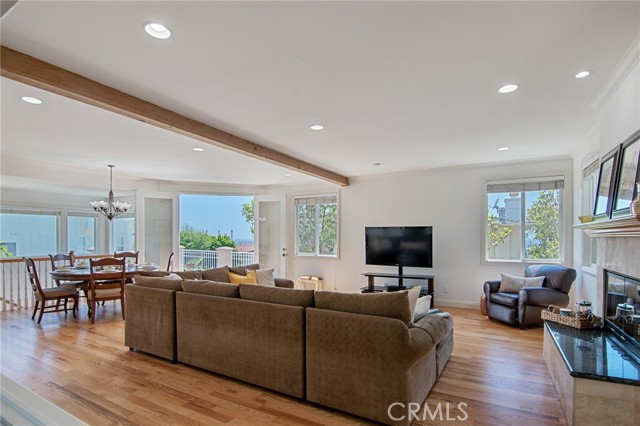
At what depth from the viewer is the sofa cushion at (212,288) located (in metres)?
3.22

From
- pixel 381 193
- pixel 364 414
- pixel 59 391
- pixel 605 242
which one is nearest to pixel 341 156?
pixel 381 193

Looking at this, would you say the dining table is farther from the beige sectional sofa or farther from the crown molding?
the crown molding

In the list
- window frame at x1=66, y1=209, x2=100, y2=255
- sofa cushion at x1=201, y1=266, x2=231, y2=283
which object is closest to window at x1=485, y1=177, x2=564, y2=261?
sofa cushion at x1=201, y1=266, x2=231, y2=283

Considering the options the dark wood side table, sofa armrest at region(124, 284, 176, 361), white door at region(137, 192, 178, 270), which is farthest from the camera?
white door at region(137, 192, 178, 270)

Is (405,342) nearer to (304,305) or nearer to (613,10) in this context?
(304,305)

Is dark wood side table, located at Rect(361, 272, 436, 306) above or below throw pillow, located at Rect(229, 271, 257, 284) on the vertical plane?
below

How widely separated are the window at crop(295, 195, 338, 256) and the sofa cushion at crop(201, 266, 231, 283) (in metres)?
3.12

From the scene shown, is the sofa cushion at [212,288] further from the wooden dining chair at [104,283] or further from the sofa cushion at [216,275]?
the wooden dining chair at [104,283]

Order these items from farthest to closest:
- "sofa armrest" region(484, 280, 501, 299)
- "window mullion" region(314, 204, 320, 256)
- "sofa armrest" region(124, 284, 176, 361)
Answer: "window mullion" region(314, 204, 320, 256), "sofa armrest" region(484, 280, 501, 299), "sofa armrest" region(124, 284, 176, 361)

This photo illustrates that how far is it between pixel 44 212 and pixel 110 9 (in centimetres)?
915

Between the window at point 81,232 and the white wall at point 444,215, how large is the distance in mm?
7468

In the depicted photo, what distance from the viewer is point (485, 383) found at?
3.00 metres

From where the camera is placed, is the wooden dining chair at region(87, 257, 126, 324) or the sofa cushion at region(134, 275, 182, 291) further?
the wooden dining chair at region(87, 257, 126, 324)

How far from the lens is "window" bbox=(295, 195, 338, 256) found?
7.57 meters
